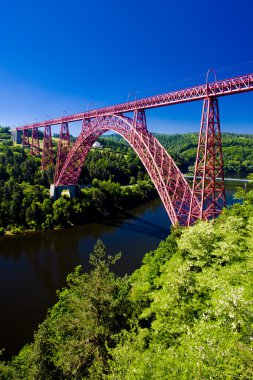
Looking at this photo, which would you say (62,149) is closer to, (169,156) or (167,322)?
(169,156)

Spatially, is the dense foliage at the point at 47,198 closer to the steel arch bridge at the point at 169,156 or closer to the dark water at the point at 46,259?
the dark water at the point at 46,259

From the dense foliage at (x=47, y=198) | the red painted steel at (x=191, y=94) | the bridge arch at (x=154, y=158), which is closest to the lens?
the red painted steel at (x=191, y=94)

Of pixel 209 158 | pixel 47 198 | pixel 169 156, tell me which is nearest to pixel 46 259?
pixel 47 198

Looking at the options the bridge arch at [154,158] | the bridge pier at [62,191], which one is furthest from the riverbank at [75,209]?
the bridge arch at [154,158]

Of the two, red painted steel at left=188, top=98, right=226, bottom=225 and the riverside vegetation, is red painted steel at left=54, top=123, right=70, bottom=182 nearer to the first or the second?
the riverside vegetation

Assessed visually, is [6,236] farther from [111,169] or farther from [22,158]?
[111,169]

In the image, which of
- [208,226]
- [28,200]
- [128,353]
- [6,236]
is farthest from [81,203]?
[128,353]

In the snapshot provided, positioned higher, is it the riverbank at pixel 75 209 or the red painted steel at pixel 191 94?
the red painted steel at pixel 191 94
